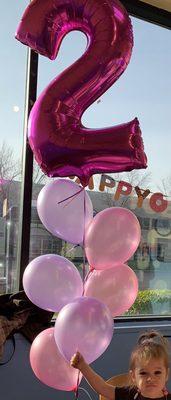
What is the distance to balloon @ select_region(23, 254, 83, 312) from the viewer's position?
6.19 ft

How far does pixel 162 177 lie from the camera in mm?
3461

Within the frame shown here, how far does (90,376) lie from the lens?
1.67 m

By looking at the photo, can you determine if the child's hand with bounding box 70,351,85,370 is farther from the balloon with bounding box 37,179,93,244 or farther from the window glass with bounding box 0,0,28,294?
the window glass with bounding box 0,0,28,294

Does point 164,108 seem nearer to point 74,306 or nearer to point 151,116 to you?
→ point 151,116

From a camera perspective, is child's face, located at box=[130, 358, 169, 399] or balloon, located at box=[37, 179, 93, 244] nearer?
child's face, located at box=[130, 358, 169, 399]

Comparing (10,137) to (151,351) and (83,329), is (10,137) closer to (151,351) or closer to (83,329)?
(83,329)

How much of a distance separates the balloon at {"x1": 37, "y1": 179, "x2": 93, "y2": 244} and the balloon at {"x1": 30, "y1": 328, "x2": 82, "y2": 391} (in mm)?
397

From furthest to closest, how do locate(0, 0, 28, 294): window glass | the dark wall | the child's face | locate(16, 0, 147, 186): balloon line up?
locate(0, 0, 28, 294): window glass
the dark wall
locate(16, 0, 147, 186): balloon
the child's face

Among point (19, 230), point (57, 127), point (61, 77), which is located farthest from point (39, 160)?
point (19, 230)

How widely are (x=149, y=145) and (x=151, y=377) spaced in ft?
6.56

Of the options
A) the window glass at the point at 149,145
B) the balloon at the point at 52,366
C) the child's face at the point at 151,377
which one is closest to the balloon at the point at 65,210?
the balloon at the point at 52,366

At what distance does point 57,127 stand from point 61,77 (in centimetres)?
18

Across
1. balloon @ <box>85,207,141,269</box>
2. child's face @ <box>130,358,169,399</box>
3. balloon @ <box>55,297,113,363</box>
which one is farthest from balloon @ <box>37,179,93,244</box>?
child's face @ <box>130,358,169,399</box>

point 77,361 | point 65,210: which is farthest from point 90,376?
point 65,210
